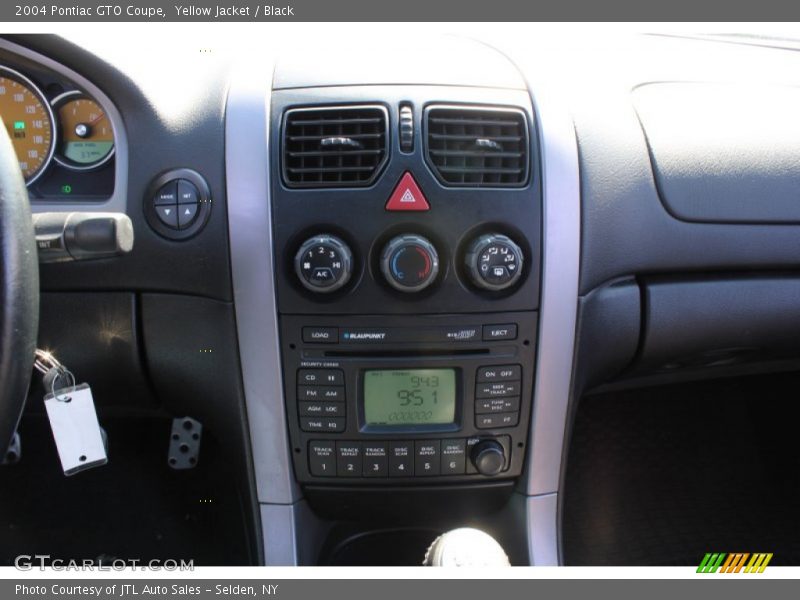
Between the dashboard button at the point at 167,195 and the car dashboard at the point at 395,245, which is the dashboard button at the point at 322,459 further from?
the dashboard button at the point at 167,195

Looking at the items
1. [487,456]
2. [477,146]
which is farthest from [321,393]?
[477,146]

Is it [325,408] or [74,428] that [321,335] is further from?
[74,428]

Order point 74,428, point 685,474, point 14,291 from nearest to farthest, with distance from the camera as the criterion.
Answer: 1. point 14,291
2. point 74,428
3. point 685,474

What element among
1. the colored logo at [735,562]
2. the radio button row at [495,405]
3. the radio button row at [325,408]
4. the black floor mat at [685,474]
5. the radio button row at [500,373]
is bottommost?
the colored logo at [735,562]

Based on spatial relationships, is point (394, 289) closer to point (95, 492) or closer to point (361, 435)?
point (361, 435)

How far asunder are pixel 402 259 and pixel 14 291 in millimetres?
629

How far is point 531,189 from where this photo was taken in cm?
129

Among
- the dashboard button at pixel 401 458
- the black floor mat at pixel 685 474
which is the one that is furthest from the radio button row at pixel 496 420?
the black floor mat at pixel 685 474

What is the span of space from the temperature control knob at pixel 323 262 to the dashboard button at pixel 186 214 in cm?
22

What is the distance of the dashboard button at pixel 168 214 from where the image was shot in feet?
4.23

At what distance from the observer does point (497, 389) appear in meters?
1.37

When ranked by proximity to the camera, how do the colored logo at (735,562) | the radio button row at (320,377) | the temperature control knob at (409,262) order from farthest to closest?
the colored logo at (735,562), the radio button row at (320,377), the temperature control knob at (409,262)

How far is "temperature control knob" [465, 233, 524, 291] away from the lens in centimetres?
125

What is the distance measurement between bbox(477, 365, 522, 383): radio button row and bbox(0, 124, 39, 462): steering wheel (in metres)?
0.81
